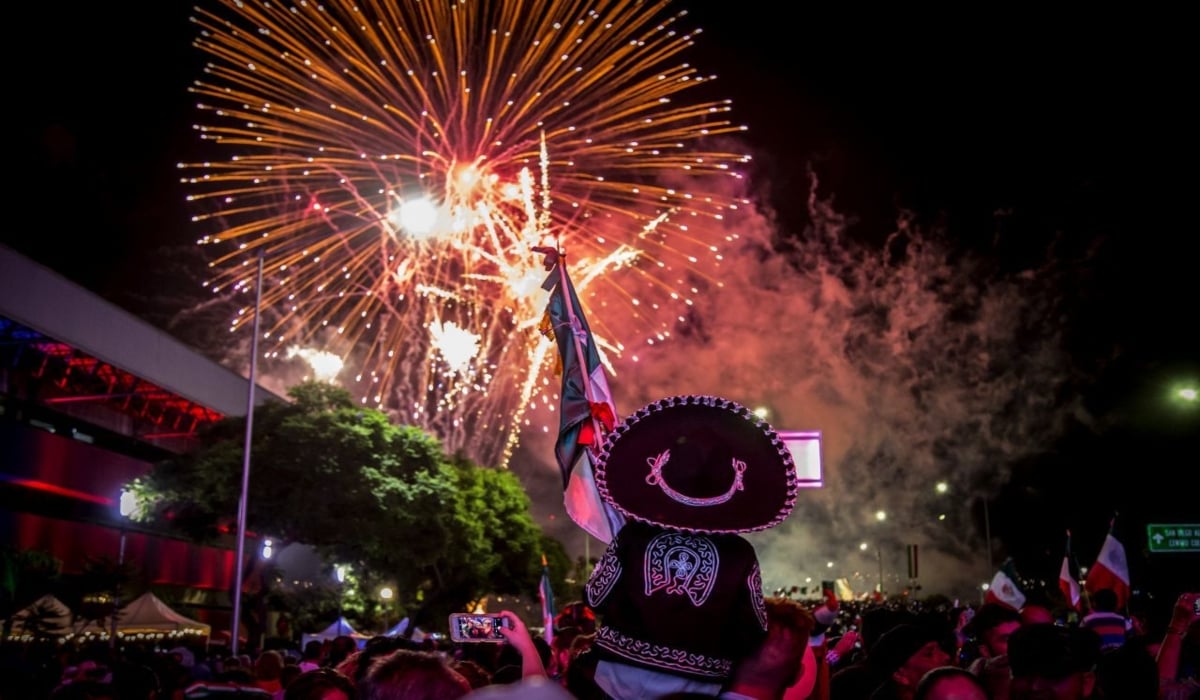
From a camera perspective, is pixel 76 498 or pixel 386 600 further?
pixel 386 600

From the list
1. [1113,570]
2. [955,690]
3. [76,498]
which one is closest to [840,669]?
[955,690]

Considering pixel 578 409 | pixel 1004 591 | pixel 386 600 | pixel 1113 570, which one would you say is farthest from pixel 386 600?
pixel 578 409

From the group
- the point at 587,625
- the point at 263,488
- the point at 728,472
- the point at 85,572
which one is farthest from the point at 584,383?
the point at 263,488

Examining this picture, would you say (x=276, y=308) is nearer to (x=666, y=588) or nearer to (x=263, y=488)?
(x=263, y=488)

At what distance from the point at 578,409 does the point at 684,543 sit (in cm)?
233

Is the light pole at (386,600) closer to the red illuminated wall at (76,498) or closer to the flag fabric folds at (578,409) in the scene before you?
the red illuminated wall at (76,498)

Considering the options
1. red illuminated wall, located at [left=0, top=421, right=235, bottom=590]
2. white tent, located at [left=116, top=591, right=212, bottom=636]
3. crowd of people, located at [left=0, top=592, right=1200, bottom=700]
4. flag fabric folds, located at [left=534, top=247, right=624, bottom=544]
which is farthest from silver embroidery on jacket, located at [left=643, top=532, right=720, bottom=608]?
red illuminated wall, located at [left=0, top=421, right=235, bottom=590]

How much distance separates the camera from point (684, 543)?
502cm

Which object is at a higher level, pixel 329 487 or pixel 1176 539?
pixel 329 487

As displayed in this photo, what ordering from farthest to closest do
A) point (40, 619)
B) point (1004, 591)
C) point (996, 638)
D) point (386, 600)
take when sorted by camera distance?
point (386, 600)
point (40, 619)
point (1004, 591)
point (996, 638)

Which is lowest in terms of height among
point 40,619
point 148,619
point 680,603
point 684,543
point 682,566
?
point 148,619

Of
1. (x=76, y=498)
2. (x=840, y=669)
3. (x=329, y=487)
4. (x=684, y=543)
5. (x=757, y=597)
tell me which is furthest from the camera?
(x=76, y=498)

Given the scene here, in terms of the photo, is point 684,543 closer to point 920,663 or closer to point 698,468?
point 698,468

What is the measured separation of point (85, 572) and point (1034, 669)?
97.4ft
